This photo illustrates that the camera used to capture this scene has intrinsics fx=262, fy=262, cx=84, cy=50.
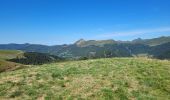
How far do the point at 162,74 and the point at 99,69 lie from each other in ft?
26.8

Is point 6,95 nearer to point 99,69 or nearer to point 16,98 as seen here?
point 16,98

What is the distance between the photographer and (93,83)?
96.9 ft

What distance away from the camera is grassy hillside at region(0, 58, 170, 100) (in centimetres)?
2652

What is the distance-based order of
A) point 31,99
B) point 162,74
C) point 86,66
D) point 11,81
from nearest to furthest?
point 31,99
point 11,81
point 162,74
point 86,66

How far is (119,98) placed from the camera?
25.8 meters

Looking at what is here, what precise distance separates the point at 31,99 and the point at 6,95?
2915 mm

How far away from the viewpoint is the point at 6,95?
26547 millimetres

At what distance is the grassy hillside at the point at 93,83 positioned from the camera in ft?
87.0

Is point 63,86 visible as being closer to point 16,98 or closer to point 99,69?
point 16,98

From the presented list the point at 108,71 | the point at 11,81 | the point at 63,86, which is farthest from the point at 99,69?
the point at 11,81

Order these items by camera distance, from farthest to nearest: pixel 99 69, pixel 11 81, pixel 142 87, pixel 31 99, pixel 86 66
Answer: pixel 86 66 → pixel 99 69 → pixel 11 81 → pixel 142 87 → pixel 31 99

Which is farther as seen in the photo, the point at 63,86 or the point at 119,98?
the point at 63,86

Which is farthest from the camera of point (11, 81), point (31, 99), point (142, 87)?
point (11, 81)

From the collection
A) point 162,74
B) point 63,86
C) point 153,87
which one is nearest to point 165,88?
point 153,87
